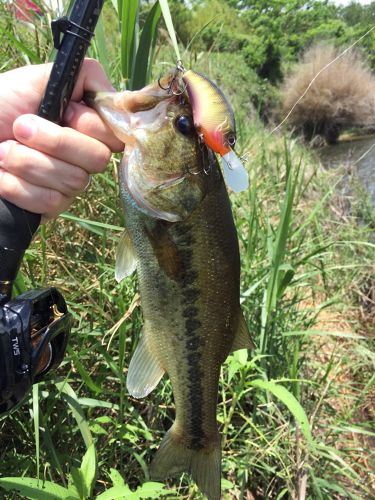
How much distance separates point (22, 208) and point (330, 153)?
1561cm

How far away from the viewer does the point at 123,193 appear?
54.5 inches

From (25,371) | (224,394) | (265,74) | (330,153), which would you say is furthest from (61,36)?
(265,74)

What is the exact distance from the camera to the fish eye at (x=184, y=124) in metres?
1.31

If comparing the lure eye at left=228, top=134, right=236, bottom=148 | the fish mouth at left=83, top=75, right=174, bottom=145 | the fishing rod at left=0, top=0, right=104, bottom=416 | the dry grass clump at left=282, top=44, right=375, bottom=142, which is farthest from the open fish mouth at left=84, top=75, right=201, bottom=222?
the dry grass clump at left=282, top=44, right=375, bottom=142

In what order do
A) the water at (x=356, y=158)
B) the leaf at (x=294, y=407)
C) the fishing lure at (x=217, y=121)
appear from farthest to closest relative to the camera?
the water at (x=356, y=158)
the leaf at (x=294, y=407)
the fishing lure at (x=217, y=121)

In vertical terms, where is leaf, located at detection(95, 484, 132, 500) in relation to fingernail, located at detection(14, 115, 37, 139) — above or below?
below

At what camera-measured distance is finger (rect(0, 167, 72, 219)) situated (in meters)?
1.28

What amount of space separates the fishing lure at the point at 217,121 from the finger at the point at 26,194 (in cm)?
50

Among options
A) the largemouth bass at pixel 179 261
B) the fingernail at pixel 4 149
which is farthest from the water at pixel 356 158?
the fingernail at pixel 4 149

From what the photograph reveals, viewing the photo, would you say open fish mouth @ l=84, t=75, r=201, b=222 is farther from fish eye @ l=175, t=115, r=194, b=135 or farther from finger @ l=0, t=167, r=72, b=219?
finger @ l=0, t=167, r=72, b=219

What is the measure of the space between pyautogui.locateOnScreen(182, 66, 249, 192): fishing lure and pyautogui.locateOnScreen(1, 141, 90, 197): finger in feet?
1.37

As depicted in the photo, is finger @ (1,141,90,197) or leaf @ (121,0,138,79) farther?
leaf @ (121,0,138,79)

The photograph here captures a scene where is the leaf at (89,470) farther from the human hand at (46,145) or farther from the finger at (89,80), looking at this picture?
the finger at (89,80)

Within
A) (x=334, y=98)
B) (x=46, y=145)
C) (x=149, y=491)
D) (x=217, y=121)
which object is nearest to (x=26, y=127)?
(x=46, y=145)
